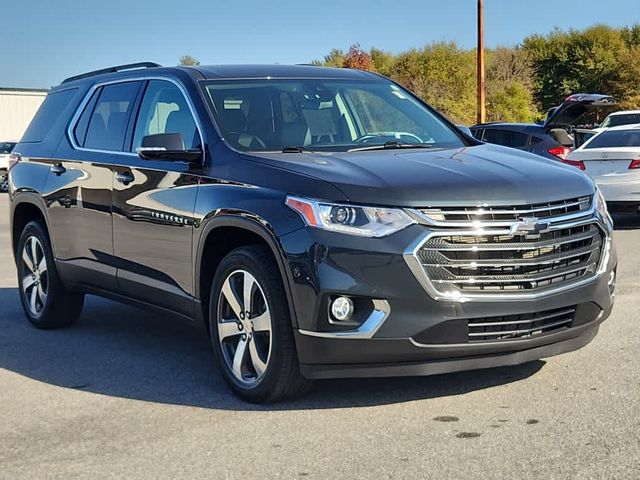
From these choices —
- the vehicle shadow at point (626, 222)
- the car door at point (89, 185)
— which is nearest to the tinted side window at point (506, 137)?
the vehicle shadow at point (626, 222)

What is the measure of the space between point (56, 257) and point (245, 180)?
260cm

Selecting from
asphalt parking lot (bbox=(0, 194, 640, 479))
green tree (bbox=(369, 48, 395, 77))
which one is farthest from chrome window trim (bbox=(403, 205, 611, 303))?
green tree (bbox=(369, 48, 395, 77))

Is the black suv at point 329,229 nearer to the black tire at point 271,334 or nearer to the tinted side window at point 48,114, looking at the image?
the black tire at point 271,334

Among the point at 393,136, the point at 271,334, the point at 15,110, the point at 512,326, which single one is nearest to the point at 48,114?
the point at 393,136

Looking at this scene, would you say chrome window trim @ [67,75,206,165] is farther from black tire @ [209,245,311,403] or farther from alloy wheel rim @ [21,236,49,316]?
alloy wheel rim @ [21,236,49,316]

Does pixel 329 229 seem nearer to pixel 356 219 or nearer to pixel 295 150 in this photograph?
pixel 356 219

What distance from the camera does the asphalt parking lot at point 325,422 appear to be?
4.06 metres

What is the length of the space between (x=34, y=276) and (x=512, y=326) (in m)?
4.26

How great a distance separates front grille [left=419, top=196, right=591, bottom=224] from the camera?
4.50 metres

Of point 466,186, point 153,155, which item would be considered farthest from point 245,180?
point 466,186

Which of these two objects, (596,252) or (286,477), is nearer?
(286,477)

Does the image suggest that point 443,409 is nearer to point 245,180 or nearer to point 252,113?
point 245,180

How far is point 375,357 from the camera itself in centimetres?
458

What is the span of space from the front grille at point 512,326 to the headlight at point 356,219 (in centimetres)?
59
